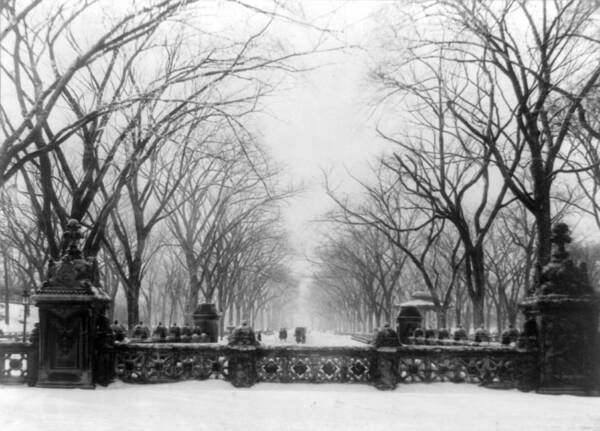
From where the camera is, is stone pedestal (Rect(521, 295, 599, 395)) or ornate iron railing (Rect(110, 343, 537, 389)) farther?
ornate iron railing (Rect(110, 343, 537, 389))

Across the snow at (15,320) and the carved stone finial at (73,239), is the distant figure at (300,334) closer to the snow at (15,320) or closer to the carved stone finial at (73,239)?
the snow at (15,320)

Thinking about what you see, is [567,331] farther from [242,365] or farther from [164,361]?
[164,361]

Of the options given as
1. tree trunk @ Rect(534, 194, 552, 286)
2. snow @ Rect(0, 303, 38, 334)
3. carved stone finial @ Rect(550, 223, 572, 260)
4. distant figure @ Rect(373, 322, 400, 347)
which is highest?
tree trunk @ Rect(534, 194, 552, 286)

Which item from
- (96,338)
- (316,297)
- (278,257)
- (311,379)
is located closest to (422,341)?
(311,379)

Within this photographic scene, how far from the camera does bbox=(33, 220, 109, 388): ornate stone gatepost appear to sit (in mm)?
12188

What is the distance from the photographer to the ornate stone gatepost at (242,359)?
13.0 m

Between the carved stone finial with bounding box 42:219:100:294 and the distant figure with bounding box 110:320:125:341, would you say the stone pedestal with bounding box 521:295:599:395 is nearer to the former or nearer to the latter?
the distant figure with bounding box 110:320:125:341

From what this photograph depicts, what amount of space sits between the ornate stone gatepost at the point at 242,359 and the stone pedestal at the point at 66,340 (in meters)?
2.67

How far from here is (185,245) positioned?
2980 cm

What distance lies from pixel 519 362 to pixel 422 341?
12.9 metres

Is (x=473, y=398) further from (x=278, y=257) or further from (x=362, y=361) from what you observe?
(x=278, y=257)

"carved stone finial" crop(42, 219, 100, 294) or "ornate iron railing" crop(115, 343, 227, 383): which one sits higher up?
"carved stone finial" crop(42, 219, 100, 294)

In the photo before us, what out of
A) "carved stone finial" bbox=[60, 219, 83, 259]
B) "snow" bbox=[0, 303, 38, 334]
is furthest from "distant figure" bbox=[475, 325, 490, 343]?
"snow" bbox=[0, 303, 38, 334]

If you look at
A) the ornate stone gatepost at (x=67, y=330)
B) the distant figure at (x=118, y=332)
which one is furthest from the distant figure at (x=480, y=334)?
the ornate stone gatepost at (x=67, y=330)
